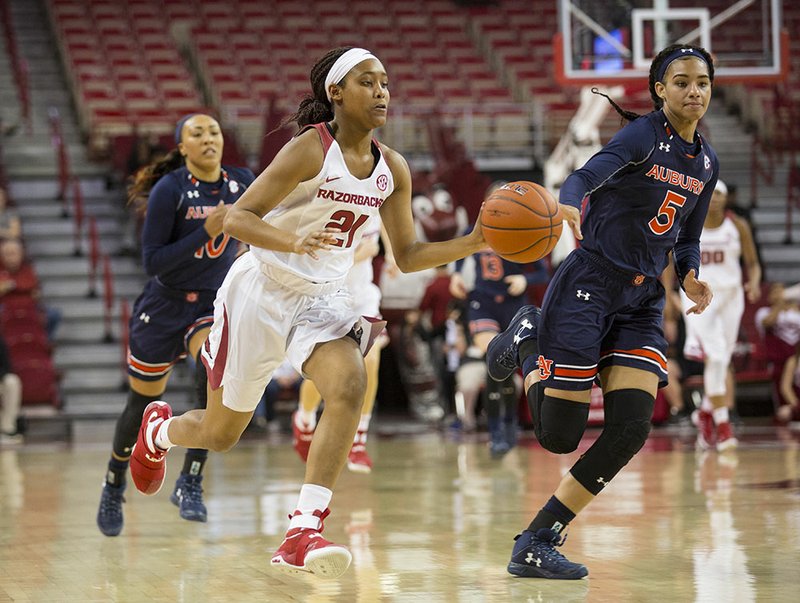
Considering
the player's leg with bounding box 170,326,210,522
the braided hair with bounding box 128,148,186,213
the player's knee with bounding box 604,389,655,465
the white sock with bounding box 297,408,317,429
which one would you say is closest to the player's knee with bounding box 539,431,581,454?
the player's knee with bounding box 604,389,655,465

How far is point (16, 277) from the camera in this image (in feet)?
42.8

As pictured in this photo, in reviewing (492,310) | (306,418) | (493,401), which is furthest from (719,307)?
(306,418)

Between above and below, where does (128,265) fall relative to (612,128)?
below

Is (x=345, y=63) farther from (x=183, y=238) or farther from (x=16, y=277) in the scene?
(x=16, y=277)

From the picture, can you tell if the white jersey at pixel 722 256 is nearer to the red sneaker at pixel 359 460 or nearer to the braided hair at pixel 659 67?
the red sneaker at pixel 359 460

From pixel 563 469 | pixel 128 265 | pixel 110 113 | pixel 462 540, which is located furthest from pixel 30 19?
pixel 462 540

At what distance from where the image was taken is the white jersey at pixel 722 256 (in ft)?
33.2

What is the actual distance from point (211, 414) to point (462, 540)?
143 cm

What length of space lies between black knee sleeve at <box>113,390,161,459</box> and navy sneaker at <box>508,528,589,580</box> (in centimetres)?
223

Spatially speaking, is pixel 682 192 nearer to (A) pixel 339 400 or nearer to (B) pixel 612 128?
(A) pixel 339 400

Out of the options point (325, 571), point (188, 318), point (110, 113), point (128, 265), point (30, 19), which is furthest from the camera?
point (30, 19)

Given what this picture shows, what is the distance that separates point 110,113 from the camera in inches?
712

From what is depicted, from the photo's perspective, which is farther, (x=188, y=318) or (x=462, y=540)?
(x=188, y=318)

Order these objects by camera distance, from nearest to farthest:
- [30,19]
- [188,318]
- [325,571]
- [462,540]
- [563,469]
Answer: [325,571] → [462,540] → [188,318] → [563,469] → [30,19]
